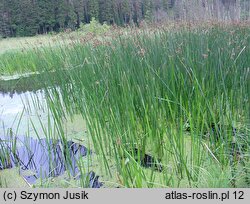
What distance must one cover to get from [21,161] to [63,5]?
11.5m

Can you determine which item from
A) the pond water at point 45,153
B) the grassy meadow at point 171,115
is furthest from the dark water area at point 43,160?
the grassy meadow at point 171,115

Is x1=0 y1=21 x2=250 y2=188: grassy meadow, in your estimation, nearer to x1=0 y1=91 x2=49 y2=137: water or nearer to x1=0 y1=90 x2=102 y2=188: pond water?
x1=0 y1=90 x2=102 y2=188: pond water

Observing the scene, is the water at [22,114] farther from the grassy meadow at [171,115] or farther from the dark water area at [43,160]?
the grassy meadow at [171,115]

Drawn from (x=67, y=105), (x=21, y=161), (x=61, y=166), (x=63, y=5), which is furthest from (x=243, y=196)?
(x=63, y=5)

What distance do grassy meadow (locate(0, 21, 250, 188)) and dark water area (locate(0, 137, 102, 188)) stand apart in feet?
0.48

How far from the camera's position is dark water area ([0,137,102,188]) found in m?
2.31

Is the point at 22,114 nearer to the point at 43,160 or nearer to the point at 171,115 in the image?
the point at 43,160

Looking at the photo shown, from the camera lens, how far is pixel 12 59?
873 cm

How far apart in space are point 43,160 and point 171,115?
119cm

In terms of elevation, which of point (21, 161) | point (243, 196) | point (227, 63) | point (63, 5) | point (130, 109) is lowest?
point (21, 161)

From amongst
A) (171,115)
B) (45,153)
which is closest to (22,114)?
(45,153)

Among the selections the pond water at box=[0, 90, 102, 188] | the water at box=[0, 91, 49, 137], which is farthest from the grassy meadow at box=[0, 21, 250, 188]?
the water at box=[0, 91, 49, 137]

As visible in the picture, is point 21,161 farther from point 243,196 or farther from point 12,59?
point 12,59

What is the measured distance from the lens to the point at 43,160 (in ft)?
8.81
